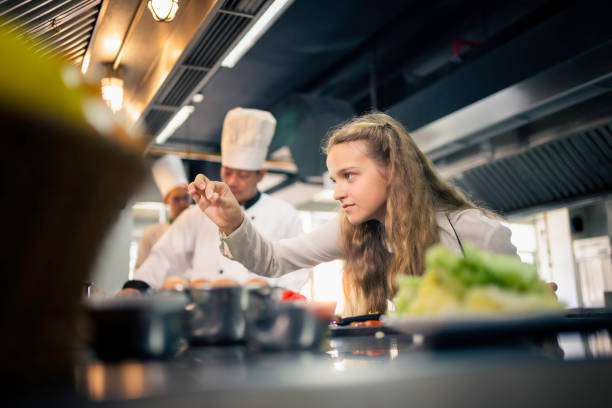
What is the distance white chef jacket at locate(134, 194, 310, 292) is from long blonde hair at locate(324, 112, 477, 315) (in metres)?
1.42

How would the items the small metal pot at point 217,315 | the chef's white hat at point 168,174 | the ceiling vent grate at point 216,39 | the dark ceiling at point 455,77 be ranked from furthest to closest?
the chef's white hat at point 168,174 < the dark ceiling at point 455,77 < the ceiling vent grate at point 216,39 < the small metal pot at point 217,315

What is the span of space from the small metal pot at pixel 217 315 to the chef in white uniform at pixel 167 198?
11.3ft

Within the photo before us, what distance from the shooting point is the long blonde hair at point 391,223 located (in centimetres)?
137

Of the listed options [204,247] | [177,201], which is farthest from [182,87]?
[177,201]

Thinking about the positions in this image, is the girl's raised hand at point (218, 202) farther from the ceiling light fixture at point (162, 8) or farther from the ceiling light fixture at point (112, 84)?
the ceiling light fixture at point (112, 84)

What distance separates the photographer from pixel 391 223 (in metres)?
1.40

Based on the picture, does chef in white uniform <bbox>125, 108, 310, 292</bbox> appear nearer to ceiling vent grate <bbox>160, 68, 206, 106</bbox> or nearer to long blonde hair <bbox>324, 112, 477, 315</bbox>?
ceiling vent grate <bbox>160, 68, 206, 106</bbox>

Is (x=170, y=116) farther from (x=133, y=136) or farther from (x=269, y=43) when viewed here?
(x=133, y=136)

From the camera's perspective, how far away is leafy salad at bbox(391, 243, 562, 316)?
55 cm

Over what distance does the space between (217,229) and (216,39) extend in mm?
1079

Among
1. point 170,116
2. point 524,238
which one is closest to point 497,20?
point 170,116

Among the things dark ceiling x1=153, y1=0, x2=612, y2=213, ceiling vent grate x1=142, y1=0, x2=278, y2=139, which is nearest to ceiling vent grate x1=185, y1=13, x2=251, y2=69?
ceiling vent grate x1=142, y1=0, x2=278, y2=139

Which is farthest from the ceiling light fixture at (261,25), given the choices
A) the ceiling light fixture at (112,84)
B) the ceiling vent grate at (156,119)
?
the ceiling light fixture at (112,84)

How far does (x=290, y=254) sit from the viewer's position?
181 centimetres
